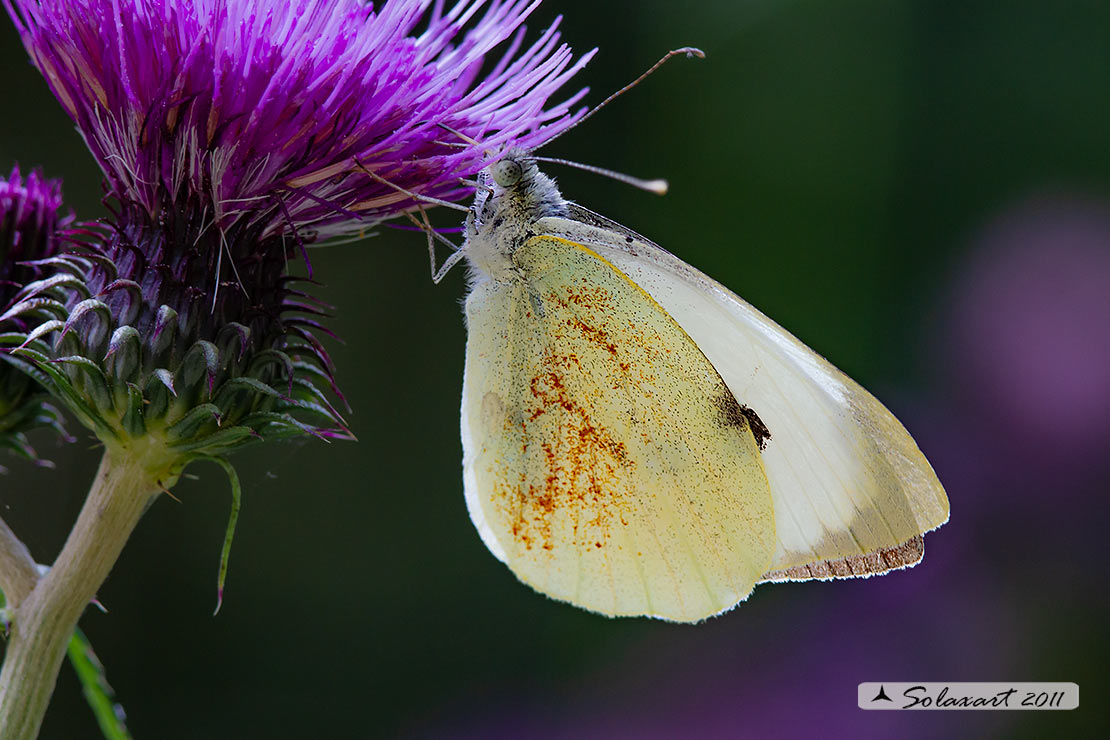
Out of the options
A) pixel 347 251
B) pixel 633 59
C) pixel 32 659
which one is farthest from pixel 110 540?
pixel 633 59

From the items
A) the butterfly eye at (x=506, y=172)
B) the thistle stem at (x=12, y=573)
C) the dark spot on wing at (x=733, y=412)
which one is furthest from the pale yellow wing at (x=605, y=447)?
the thistle stem at (x=12, y=573)

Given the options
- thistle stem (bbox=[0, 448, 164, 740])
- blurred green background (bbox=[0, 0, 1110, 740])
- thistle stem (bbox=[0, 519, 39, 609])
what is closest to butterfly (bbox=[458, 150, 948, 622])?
thistle stem (bbox=[0, 448, 164, 740])

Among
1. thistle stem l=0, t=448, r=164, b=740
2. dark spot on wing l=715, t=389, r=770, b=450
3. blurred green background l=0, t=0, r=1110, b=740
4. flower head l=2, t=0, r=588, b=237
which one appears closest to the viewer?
thistle stem l=0, t=448, r=164, b=740

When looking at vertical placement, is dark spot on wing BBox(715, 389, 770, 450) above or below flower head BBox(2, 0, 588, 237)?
below

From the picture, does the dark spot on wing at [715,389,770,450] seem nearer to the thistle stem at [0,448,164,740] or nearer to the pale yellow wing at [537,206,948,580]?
the pale yellow wing at [537,206,948,580]

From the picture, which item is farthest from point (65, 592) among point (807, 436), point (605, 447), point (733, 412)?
point (807, 436)

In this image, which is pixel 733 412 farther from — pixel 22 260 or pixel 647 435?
pixel 22 260

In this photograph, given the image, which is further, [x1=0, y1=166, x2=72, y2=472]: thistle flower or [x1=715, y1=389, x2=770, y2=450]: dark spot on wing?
[x1=715, y1=389, x2=770, y2=450]: dark spot on wing

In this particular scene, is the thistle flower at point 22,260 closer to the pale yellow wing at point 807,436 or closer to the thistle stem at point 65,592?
the thistle stem at point 65,592
